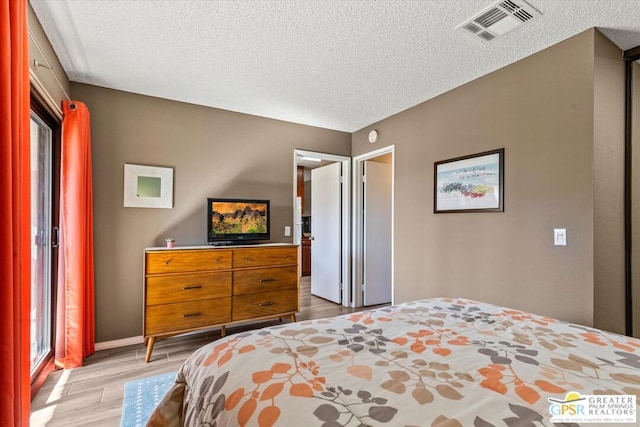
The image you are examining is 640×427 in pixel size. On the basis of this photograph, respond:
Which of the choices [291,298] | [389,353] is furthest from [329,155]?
[389,353]

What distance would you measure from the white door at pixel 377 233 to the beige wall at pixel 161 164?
1.17 meters

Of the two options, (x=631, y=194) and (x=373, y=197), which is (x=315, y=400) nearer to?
(x=631, y=194)

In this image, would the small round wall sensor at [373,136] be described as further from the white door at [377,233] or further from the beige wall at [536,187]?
the beige wall at [536,187]

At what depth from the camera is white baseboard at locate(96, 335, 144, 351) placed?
9.88 ft

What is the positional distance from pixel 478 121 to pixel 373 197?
192 cm

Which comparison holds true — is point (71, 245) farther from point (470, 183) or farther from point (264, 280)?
point (470, 183)

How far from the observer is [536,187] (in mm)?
2414

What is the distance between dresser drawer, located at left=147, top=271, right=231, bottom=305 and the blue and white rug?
25.1 inches

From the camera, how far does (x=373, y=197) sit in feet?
14.9

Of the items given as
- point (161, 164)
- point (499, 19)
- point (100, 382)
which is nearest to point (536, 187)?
point (499, 19)

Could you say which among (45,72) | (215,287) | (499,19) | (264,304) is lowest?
(264,304)

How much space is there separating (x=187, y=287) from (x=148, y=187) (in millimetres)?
1124

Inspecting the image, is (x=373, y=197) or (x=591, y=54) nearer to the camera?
(x=591, y=54)

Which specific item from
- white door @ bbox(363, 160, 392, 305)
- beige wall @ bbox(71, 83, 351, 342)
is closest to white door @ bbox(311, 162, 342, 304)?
white door @ bbox(363, 160, 392, 305)
